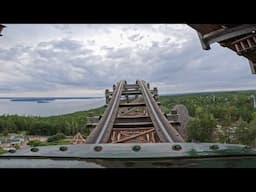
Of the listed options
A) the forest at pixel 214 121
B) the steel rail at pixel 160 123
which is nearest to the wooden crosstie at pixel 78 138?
the forest at pixel 214 121

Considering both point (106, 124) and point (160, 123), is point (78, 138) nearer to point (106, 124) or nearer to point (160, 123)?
point (106, 124)

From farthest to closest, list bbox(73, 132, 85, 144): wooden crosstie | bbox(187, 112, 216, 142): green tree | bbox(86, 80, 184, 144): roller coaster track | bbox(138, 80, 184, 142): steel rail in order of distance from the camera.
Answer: bbox(86, 80, 184, 144): roller coaster track
bbox(138, 80, 184, 142): steel rail
bbox(73, 132, 85, 144): wooden crosstie
bbox(187, 112, 216, 142): green tree

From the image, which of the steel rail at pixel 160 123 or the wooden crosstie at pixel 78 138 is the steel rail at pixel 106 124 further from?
the steel rail at pixel 160 123

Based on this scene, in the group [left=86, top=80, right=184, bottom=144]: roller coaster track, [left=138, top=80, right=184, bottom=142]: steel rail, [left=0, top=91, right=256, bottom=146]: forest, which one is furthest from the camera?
[left=86, top=80, right=184, bottom=144]: roller coaster track

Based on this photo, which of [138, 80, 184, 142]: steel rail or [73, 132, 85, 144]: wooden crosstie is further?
[138, 80, 184, 142]: steel rail

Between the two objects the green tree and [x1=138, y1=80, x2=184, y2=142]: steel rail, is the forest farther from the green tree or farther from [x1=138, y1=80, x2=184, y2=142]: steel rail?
[x1=138, y1=80, x2=184, y2=142]: steel rail

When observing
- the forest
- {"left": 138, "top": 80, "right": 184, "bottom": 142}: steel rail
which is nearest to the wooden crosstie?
the forest
